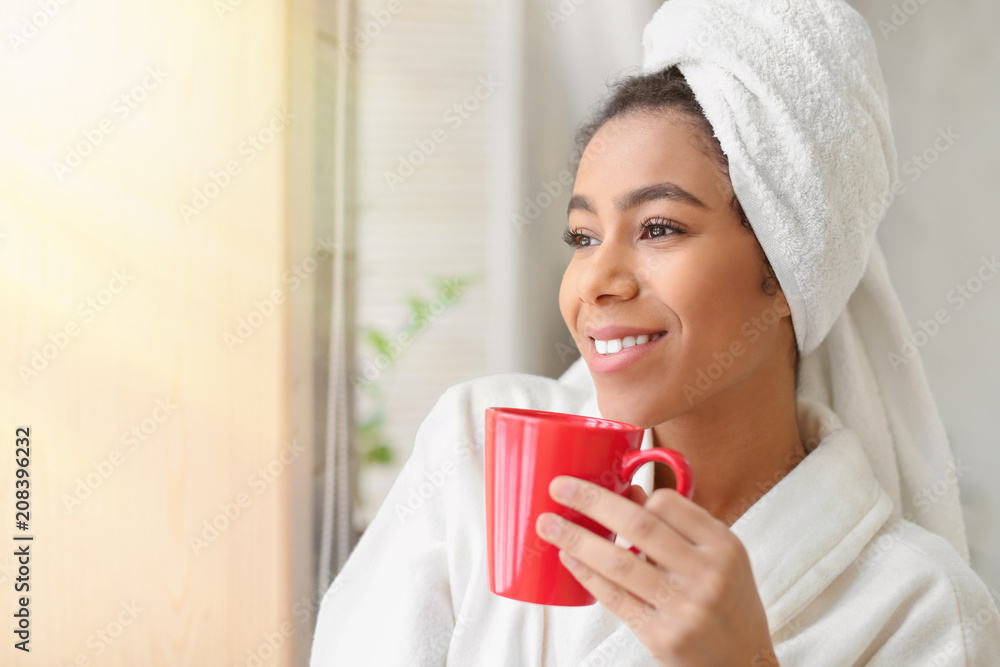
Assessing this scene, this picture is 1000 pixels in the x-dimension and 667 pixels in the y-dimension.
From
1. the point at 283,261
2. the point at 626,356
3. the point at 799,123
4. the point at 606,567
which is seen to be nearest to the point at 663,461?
the point at 606,567

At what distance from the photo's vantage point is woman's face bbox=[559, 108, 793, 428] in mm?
860

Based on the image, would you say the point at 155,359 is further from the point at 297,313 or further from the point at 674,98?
the point at 674,98

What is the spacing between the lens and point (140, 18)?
1099 millimetres

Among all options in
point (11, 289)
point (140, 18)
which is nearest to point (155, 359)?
point (11, 289)

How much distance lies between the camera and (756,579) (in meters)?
0.91

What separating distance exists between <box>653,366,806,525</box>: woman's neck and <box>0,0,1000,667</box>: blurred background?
45 centimetres

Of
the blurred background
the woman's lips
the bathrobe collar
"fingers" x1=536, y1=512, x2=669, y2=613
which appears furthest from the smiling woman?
the blurred background

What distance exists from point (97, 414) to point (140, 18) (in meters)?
0.59

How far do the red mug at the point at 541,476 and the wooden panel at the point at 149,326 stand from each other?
2.18 ft

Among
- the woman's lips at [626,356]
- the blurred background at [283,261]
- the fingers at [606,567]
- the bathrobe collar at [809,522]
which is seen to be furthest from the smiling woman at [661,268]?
the blurred background at [283,261]

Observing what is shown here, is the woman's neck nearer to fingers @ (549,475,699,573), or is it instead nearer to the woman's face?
the woman's face

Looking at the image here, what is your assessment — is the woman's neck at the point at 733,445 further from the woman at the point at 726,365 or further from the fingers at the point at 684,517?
the fingers at the point at 684,517

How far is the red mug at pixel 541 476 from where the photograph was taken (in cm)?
65

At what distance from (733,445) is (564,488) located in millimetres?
473
